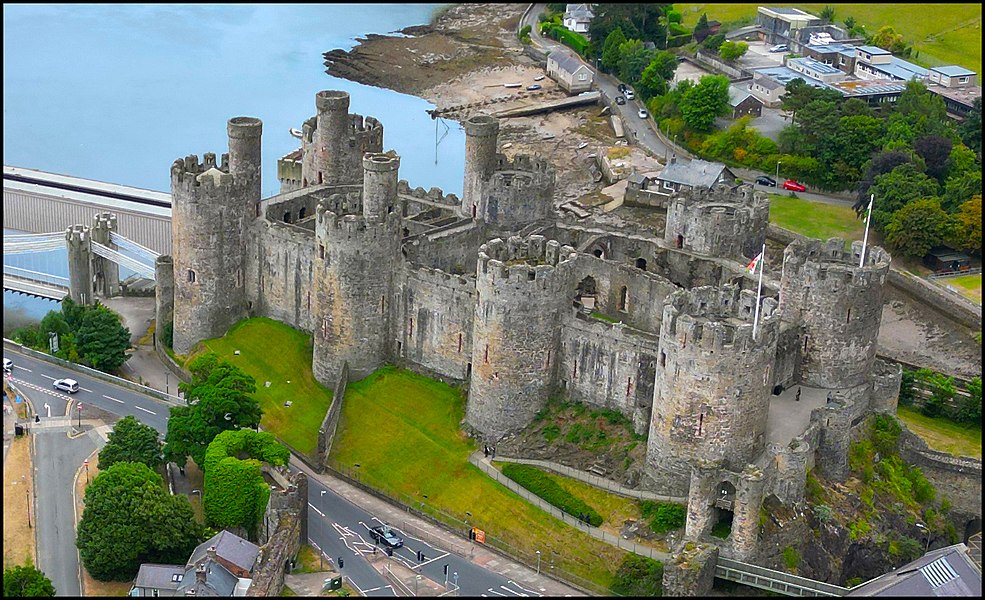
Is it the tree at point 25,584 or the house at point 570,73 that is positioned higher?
the house at point 570,73

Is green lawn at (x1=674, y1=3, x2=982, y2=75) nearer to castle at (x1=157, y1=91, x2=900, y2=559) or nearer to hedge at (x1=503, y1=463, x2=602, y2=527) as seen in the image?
castle at (x1=157, y1=91, x2=900, y2=559)

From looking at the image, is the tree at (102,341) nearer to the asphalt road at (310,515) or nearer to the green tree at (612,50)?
the asphalt road at (310,515)

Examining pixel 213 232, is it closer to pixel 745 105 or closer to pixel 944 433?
pixel 944 433

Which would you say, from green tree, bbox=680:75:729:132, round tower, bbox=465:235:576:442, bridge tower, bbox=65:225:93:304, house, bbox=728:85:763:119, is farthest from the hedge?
house, bbox=728:85:763:119

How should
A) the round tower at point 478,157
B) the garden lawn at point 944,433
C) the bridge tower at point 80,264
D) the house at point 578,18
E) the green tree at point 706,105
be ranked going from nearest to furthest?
the garden lawn at point 944,433 < the round tower at point 478,157 < the bridge tower at point 80,264 < the green tree at point 706,105 < the house at point 578,18

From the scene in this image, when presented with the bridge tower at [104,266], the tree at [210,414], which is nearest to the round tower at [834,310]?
the tree at [210,414]

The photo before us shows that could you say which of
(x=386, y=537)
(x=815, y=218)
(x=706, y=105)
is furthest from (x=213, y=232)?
(x=706, y=105)
